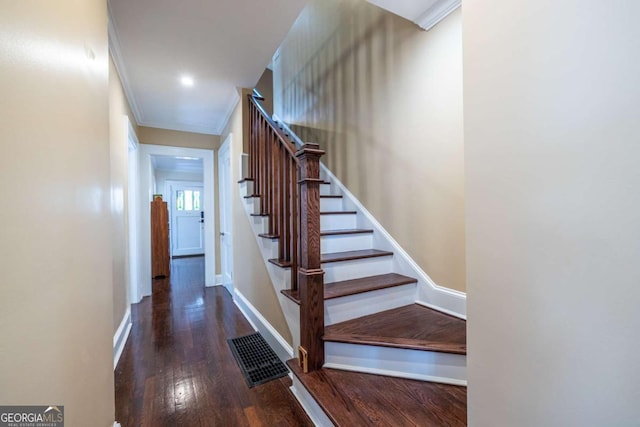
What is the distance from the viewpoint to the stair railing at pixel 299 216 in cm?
148

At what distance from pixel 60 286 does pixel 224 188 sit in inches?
131

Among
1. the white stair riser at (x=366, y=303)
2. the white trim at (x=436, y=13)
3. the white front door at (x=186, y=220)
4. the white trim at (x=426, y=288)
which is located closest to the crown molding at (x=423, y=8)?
the white trim at (x=436, y=13)

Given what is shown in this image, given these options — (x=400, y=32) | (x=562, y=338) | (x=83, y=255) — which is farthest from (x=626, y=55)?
(x=400, y=32)

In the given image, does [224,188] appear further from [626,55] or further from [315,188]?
[626,55]

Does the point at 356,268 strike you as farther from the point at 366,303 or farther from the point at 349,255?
the point at 366,303

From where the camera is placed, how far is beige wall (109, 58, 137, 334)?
217 cm

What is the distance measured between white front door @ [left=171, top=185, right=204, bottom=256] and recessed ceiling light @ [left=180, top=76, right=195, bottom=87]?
5139 mm

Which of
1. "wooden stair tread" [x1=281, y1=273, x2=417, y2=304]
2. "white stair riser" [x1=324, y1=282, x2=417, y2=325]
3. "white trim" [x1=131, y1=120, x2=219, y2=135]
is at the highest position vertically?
"white trim" [x1=131, y1=120, x2=219, y2=135]

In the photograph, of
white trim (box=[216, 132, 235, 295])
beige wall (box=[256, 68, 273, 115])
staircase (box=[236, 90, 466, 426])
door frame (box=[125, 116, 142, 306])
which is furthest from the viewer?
white trim (box=[216, 132, 235, 295])

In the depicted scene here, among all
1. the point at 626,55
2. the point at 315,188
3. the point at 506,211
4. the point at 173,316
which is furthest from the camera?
the point at 173,316

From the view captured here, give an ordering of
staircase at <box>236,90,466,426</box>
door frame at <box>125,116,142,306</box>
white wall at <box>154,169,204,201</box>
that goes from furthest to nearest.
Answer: white wall at <box>154,169,204,201</box>
door frame at <box>125,116,142,306</box>
staircase at <box>236,90,466,426</box>

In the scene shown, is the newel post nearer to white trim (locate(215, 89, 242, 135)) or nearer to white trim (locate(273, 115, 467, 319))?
white trim (locate(273, 115, 467, 319))

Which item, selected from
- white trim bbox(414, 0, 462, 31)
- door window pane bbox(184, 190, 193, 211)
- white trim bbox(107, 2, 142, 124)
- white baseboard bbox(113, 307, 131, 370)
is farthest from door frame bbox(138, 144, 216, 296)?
door window pane bbox(184, 190, 193, 211)

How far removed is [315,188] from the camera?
1.52 meters
